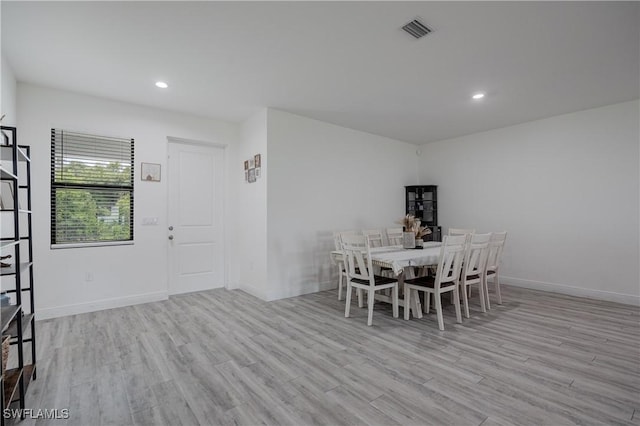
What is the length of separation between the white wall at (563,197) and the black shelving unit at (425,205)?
0.50m

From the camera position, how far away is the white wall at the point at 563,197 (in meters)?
4.18

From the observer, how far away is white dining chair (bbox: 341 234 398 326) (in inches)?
131

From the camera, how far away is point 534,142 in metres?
4.97

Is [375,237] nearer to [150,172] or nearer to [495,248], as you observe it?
[495,248]

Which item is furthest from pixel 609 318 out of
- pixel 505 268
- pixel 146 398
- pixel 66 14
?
pixel 66 14

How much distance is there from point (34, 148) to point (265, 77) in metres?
2.82

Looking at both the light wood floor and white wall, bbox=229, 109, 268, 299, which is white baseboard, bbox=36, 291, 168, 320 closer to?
the light wood floor

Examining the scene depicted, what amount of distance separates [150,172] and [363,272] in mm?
3271

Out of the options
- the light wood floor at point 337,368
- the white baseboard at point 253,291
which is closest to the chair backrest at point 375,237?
the light wood floor at point 337,368

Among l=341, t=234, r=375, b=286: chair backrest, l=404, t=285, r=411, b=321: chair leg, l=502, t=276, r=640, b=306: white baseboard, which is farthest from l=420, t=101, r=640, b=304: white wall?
l=341, t=234, r=375, b=286: chair backrest

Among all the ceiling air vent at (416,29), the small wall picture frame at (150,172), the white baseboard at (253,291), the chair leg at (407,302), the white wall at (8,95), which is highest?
the ceiling air vent at (416,29)

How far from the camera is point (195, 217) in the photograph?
480 centimetres

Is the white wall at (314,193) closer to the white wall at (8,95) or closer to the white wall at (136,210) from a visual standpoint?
the white wall at (136,210)

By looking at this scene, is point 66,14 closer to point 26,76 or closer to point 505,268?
point 26,76
